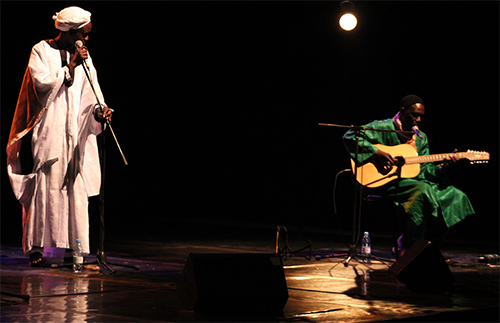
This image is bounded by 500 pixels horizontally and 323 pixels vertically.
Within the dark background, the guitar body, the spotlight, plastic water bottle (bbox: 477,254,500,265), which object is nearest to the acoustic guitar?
the guitar body

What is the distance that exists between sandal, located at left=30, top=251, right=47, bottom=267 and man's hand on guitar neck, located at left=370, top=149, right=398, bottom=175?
108 inches

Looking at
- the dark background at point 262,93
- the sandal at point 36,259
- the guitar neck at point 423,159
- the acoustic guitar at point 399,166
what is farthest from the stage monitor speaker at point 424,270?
the dark background at point 262,93

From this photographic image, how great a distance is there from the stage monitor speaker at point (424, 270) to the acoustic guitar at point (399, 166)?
158cm

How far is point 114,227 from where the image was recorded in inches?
357

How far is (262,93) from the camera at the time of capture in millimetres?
10008

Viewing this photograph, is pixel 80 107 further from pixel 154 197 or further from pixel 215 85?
pixel 154 197

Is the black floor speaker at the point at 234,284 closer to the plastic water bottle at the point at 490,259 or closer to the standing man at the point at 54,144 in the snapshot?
the standing man at the point at 54,144

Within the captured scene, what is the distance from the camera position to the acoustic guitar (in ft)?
19.2

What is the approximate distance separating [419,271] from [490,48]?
4.60 meters

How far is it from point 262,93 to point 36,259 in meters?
5.51

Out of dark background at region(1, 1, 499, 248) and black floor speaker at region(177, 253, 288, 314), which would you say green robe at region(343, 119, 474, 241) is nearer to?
dark background at region(1, 1, 499, 248)

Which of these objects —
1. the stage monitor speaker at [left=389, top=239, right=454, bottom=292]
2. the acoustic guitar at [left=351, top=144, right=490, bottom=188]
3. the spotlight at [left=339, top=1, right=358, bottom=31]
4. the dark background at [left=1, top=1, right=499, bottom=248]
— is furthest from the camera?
the dark background at [left=1, top=1, right=499, bottom=248]

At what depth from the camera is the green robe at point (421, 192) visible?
18.8ft

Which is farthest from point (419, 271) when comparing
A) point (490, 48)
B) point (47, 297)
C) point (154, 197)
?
point (154, 197)
